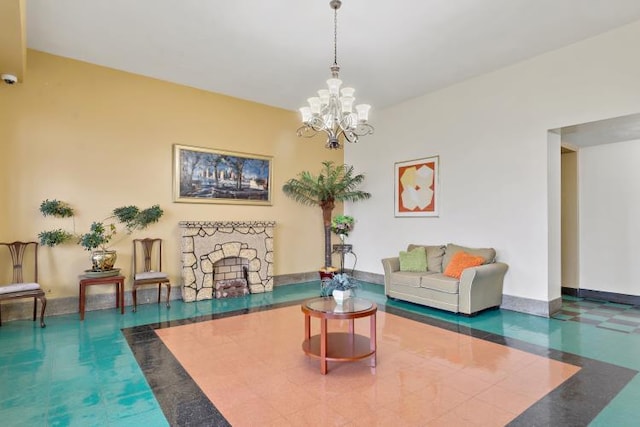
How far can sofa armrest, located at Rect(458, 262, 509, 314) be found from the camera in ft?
16.1

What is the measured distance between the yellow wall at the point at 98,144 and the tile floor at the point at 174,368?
1306 millimetres

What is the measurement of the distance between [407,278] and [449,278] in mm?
672

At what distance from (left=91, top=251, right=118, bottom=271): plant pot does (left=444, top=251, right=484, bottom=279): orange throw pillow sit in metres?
5.09

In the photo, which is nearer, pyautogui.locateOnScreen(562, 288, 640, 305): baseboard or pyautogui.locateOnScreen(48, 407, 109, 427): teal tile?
pyautogui.locateOnScreen(48, 407, 109, 427): teal tile

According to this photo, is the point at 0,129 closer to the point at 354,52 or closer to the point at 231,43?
the point at 231,43

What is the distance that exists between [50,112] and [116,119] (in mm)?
838

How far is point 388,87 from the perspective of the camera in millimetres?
6316

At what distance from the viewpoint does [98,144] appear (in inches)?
214

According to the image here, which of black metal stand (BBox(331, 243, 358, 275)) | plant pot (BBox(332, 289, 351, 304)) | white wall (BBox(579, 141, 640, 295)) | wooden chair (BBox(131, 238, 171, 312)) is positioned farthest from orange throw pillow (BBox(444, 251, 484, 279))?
wooden chair (BBox(131, 238, 171, 312))

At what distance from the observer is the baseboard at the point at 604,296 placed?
5.95 m

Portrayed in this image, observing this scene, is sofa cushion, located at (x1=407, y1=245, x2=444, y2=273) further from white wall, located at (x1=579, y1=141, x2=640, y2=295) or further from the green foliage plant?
the green foliage plant

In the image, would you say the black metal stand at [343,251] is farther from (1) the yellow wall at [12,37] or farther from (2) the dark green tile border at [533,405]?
(1) the yellow wall at [12,37]

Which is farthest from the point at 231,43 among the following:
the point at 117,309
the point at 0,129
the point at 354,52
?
the point at 117,309

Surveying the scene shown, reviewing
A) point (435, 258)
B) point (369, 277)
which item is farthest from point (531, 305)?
point (369, 277)
